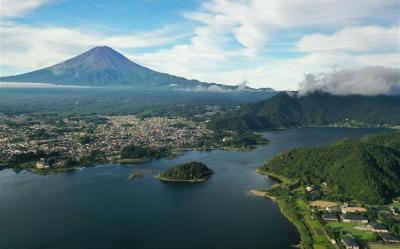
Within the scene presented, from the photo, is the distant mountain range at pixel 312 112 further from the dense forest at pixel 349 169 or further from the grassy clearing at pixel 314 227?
the grassy clearing at pixel 314 227

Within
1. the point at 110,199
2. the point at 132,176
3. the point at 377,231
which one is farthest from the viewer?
the point at 132,176

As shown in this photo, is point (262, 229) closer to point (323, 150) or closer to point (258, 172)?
point (258, 172)

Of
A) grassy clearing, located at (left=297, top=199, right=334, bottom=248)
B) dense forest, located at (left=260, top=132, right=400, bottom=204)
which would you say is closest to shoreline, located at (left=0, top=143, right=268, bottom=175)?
dense forest, located at (left=260, top=132, right=400, bottom=204)

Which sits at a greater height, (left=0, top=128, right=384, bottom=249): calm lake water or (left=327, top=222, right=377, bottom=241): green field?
(left=327, top=222, right=377, bottom=241): green field

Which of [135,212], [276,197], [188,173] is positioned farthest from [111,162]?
[276,197]

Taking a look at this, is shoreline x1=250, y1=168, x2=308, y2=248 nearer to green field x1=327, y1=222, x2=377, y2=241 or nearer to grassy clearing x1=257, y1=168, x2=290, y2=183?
grassy clearing x1=257, y1=168, x2=290, y2=183

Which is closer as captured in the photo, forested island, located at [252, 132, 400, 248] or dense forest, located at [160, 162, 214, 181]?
forested island, located at [252, 132, 400, 248]

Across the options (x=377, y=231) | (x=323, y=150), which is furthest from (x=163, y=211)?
(x=323, y=150)
